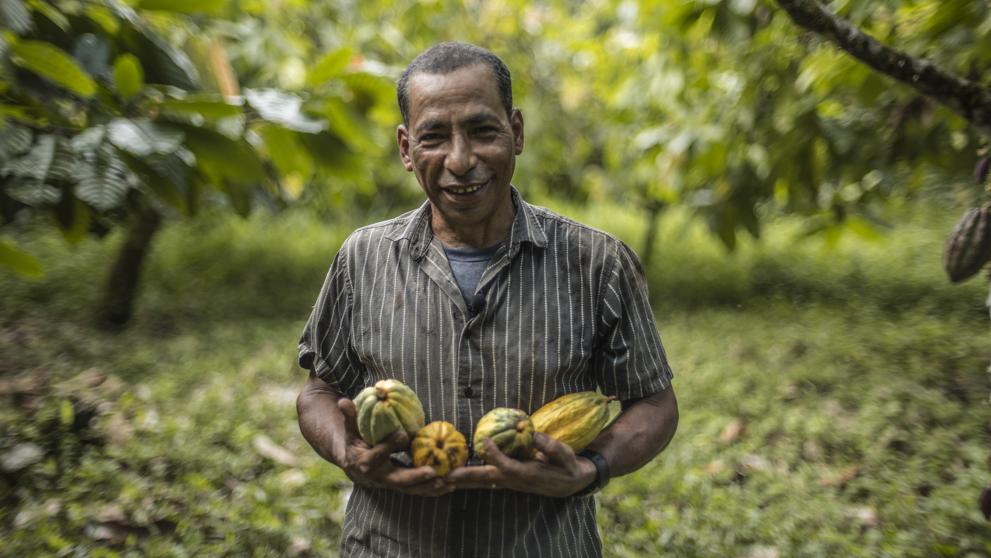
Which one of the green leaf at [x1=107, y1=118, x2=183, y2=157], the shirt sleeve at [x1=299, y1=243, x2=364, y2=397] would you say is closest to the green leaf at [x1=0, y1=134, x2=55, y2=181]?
the green leaf at [x1=107, y1=118, x2=183, y2=157]

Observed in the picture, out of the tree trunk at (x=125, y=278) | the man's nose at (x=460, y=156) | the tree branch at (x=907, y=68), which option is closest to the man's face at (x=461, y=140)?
the man's nose at (x=460, y=156)

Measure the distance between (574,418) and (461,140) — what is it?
1.46ft

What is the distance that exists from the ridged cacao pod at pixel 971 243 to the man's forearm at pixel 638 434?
3.09 ft

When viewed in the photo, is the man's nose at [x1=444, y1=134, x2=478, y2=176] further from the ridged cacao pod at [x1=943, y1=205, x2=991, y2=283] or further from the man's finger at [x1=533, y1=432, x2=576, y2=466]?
the ridged cacao pod at [x1=943, y1=205, x2=991, y2=283]

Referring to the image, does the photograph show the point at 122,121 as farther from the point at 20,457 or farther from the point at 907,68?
the point at 907,68

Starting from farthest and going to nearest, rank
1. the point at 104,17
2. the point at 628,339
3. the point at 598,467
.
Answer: the point at 104,17
the point at 628,339
the point at 598,467

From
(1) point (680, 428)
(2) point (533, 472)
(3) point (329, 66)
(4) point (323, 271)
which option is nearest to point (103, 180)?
(3) point (329, 66)

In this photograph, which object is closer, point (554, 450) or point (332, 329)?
point (554, 450)

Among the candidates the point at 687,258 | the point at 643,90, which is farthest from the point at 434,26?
the point at 687,258

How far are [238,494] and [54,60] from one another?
1.46 meters

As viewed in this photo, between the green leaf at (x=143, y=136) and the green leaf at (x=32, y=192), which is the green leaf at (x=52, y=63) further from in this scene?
the green leaf at (x=32, y=192)

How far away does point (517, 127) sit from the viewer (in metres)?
1.29

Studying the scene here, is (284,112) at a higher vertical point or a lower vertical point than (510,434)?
higher

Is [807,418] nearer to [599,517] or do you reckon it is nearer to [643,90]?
[599,517]
